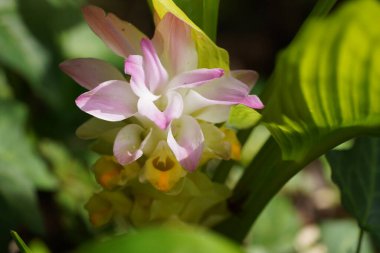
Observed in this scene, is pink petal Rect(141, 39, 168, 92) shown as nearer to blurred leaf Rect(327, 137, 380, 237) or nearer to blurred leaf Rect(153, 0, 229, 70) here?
blurred leaf Rect(153, 0, 229, 70)

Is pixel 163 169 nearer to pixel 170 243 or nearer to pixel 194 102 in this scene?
pixel 194 102

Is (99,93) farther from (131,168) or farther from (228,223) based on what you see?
(228,223)

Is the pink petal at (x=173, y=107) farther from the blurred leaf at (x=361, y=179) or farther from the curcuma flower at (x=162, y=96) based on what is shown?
the blurred leaf at (x=361, y=179)

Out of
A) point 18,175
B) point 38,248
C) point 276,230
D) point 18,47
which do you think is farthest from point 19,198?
point 276,230

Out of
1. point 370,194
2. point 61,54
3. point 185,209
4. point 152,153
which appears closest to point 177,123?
point 152,153

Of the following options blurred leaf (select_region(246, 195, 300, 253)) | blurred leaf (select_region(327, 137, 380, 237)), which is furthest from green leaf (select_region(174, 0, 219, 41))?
blurred leaf (select_region(246, 195, 300, 253))
